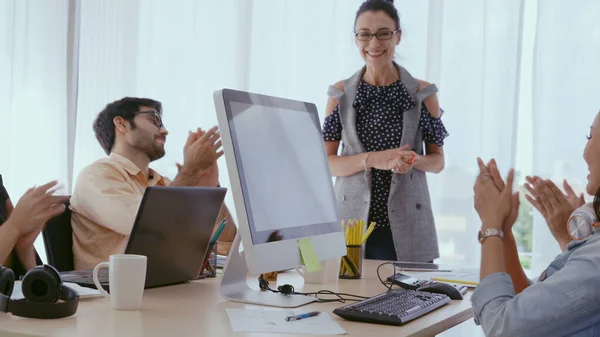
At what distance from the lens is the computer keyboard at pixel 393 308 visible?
135 centimetres

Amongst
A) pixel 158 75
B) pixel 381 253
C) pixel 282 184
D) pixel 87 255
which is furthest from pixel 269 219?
pixel 158 75

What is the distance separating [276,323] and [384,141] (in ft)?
5.40

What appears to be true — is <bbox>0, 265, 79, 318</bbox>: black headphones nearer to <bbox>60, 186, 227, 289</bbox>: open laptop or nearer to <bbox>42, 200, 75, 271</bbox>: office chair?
<bbox>60, 186, 227, 289</bbox>: open laptop

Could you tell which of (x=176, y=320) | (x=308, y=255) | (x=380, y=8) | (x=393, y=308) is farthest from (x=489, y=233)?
(x=380, y=8)

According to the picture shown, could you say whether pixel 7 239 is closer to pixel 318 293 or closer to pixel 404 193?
pixel 318 293

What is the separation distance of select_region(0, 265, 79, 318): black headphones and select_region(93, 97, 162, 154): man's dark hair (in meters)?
1.46

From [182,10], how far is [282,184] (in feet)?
9.74

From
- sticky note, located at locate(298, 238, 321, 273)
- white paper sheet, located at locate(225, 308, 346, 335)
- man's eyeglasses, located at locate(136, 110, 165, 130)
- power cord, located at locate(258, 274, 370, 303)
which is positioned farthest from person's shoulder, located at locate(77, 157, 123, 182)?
white paper sheet, located at locate(225, 308, 346, 335)

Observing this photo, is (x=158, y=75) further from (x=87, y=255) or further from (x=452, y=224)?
(x=87, y=255)

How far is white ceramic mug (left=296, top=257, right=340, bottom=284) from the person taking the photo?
1855mm

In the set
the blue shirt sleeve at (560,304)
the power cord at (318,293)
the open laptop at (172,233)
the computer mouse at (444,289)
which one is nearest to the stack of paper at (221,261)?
the open laptop at (172,233)

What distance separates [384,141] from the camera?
2850mm

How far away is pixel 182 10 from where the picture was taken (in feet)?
14.2

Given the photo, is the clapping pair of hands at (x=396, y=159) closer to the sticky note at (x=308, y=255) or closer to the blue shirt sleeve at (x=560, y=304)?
the sticky note at (x=308, y=255)
